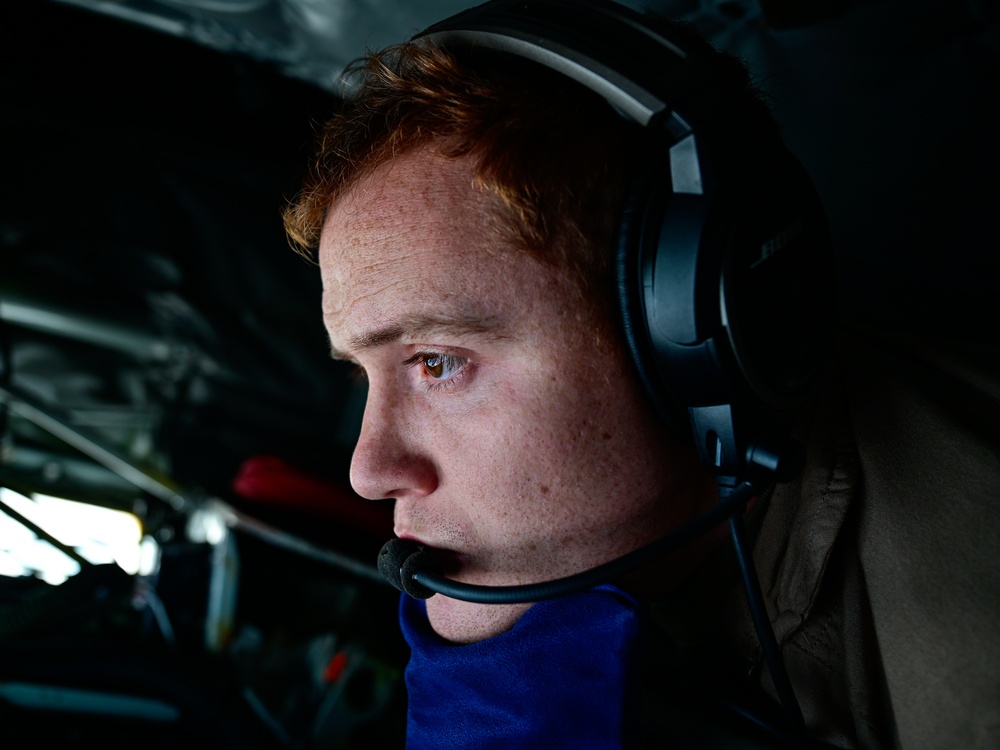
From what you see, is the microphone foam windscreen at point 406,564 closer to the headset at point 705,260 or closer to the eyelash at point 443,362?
the headset at point 705,260

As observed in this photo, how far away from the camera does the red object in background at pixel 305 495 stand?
142cm

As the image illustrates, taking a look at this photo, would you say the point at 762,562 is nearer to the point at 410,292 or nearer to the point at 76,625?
the point at 410,292

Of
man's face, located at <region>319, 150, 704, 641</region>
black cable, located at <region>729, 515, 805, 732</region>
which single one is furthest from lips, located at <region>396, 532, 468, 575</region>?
black cable, located at <region>729, 515, 805, 732</region>

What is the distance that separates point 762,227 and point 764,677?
0.49m

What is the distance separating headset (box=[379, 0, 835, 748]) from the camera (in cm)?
56

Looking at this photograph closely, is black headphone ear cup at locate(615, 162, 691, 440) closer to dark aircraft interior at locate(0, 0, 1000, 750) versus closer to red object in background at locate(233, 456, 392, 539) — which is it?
dark aircraft interior at locate(0, 0, 1000, 750)

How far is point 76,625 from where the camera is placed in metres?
1.21

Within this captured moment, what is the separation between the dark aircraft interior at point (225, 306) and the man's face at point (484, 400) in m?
0.50

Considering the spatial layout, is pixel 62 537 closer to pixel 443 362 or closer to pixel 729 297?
pixel 443 362

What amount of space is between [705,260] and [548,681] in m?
0.43

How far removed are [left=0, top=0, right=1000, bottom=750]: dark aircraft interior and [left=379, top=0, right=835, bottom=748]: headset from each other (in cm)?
42

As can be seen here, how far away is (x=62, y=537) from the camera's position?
1.45 meters

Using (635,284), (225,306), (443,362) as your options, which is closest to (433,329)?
(443,362)

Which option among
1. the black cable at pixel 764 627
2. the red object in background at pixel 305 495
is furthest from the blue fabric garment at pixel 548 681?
the red object in background at pixel 305 495
